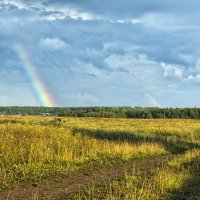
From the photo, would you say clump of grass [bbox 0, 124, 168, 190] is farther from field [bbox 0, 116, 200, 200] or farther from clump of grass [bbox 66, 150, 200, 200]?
clump of grass [bbox 66, 150, 200, 200]

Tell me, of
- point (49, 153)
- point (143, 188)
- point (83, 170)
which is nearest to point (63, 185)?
point (143, 188)

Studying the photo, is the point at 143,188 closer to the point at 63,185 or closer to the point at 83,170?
the point at 63,185

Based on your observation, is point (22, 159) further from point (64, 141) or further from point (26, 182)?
point (64, 141)

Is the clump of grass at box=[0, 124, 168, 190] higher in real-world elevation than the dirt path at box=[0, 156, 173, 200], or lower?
higher

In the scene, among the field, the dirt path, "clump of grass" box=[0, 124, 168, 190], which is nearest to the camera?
the dirt path

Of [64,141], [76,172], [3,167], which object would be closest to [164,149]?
[64,141]

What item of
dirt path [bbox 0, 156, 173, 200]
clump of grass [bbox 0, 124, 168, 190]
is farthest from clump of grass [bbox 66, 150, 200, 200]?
clump of grass [bbox 0, 124, 168, 190]

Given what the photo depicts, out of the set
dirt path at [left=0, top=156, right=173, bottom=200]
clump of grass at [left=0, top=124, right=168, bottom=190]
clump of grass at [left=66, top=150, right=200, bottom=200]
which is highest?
clump of grass at [left=0, top=124, right=168, bottom=190]

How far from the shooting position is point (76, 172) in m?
16.5

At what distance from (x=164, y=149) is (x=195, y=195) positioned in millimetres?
13683

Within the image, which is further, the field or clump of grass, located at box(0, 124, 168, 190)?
clump of grass, located at box(0, 124, 168, 190)

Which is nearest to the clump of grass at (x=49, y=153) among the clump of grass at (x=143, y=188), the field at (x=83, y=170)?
the field at (x=83, y=170)

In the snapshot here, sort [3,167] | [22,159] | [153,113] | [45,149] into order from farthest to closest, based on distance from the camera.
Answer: [153,113] → [45,149] → [22,159] → [3,167]

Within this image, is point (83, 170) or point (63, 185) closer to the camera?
point (63, 185)
